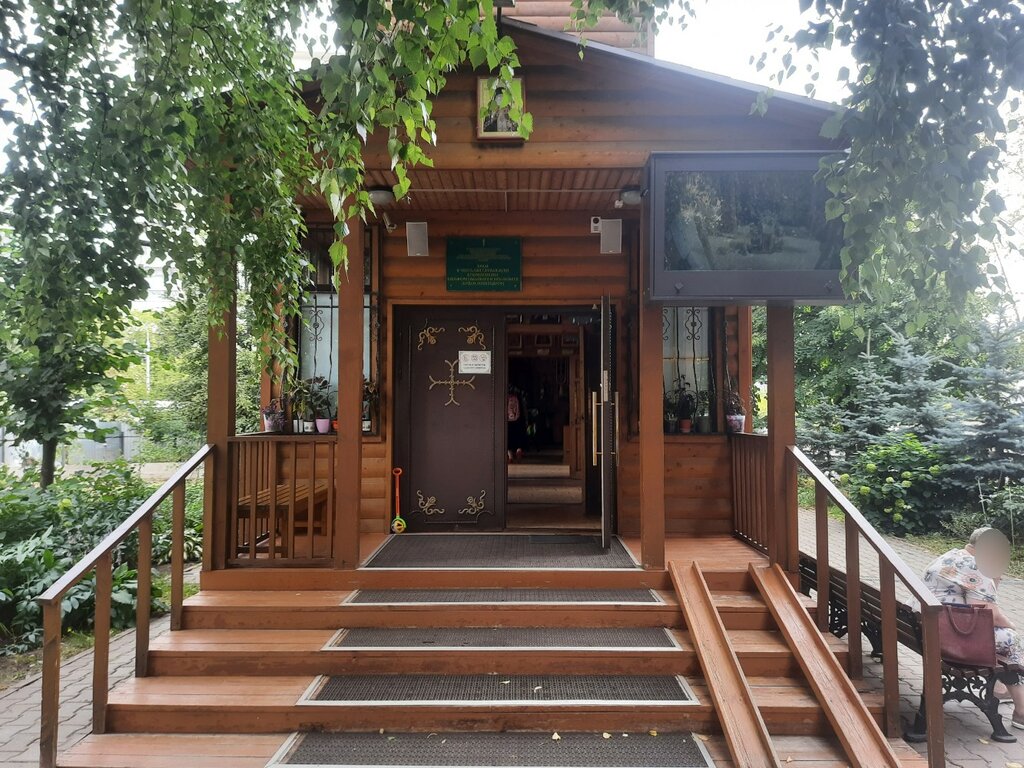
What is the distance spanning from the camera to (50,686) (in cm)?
274

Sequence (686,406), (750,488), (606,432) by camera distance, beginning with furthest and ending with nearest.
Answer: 1. (686,406)
2. (750,488)
3. (606,432)

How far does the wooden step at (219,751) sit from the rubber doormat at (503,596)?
3.05ft

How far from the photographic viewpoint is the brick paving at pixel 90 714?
10.2ft

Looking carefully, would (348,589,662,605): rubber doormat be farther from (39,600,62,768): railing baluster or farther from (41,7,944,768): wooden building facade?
(39,600,62,768): railing baluster

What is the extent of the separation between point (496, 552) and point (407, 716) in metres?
1.62

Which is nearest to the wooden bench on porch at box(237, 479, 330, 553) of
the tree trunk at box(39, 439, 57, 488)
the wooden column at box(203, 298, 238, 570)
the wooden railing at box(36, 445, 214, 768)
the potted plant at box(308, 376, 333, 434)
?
the wooden column at box(203, 298, 238, 570)

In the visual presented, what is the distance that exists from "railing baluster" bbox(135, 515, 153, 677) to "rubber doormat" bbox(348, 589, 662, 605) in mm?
1087

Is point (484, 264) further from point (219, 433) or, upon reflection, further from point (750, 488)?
point (750, 488)

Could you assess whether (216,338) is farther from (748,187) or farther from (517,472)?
(517,472)

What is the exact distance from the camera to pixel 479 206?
5301 mm

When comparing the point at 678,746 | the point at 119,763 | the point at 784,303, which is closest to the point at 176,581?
the point at 119,763

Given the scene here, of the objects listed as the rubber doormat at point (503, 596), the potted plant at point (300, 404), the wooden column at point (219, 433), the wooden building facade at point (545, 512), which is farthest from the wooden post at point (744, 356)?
the wooden column at point (219, 433)

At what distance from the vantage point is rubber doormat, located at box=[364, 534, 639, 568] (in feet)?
13.8

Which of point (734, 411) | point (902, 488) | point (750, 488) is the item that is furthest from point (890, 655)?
point (902, 488)
